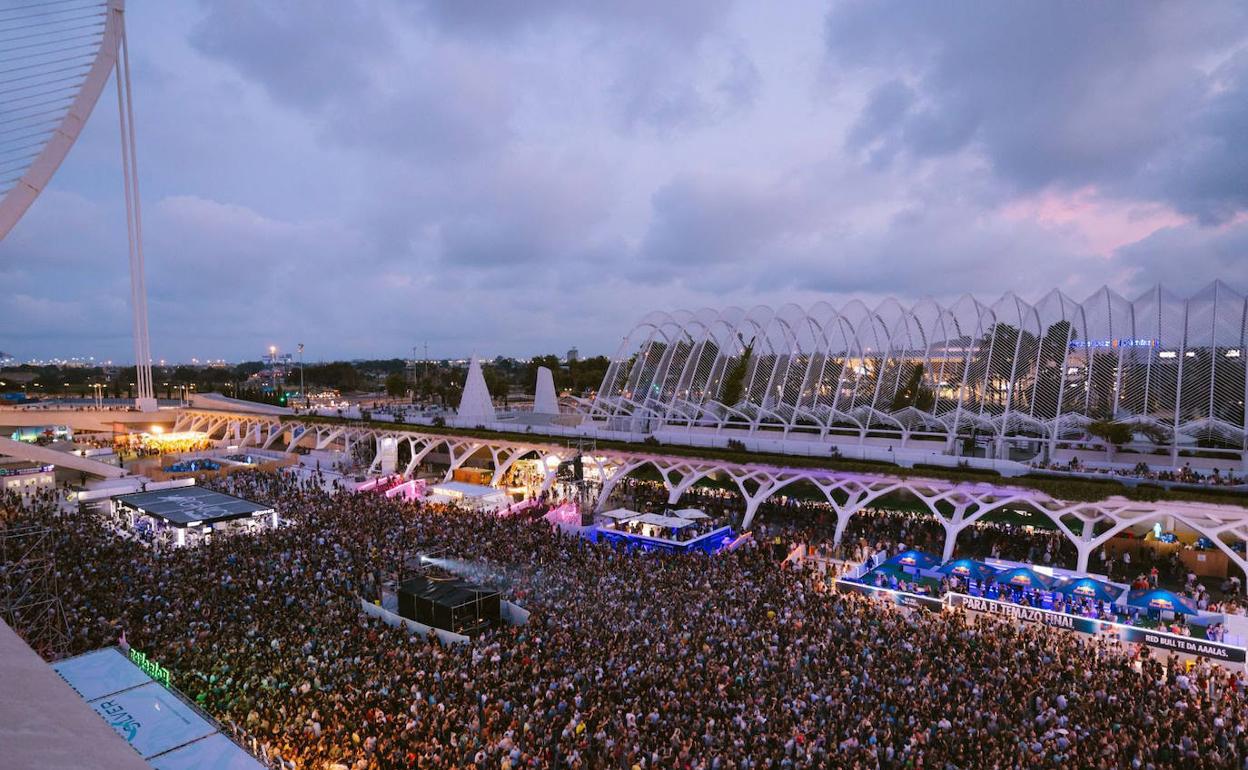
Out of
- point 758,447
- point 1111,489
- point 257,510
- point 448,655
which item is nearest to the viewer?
point 448,655

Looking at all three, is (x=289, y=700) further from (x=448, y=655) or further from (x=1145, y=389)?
(x=1145, y=389)

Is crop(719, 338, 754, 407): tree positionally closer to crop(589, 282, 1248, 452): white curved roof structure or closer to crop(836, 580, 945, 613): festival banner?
crop(589, 282, 1248, 452): white curved roof structure

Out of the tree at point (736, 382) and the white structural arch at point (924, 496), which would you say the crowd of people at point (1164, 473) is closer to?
the white structural arch at point (924, 496)

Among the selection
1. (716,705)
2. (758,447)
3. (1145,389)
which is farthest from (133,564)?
(1145,389)

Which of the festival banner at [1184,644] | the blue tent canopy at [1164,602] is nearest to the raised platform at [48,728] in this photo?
the festival banner at [1184,644]

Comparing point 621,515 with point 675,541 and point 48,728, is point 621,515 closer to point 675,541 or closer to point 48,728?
point 675,541

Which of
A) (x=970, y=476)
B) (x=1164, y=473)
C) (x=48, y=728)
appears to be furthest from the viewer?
(x=970, y=476)

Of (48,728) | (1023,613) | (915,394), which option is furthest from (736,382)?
(48,728)
